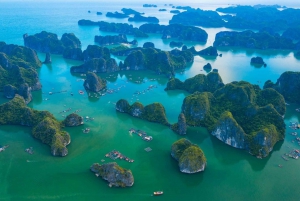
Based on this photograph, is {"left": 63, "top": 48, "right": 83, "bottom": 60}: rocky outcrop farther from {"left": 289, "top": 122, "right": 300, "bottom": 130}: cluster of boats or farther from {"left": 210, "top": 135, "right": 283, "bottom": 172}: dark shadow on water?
{"left": 289, "top": 122, "right": 300, "bottom": 130}: cluster of boats

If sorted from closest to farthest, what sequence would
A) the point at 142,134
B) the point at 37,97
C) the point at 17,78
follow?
1. the point at 142,134
2. the point at 37,97
3. the point at 17,78

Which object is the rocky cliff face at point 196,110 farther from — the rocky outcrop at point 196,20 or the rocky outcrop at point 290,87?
the rocky outcrop at point 196,20

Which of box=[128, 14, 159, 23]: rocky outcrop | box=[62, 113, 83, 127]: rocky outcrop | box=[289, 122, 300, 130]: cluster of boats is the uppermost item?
box=[62, 113, 83, 127]: rocky outcrop

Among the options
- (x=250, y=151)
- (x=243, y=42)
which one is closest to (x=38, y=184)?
(x=250, y=151)

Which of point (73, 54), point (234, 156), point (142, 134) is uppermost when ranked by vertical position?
point (142, 134)

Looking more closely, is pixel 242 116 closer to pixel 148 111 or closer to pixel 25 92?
pixel 148 111

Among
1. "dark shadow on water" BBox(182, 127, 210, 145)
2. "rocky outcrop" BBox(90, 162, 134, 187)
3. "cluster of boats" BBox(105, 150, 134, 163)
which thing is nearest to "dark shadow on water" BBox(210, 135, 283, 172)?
"dark shadow on water" BBox(182, 127, 210, 145)

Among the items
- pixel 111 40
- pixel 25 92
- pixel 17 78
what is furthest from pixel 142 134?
pixel 111 40
